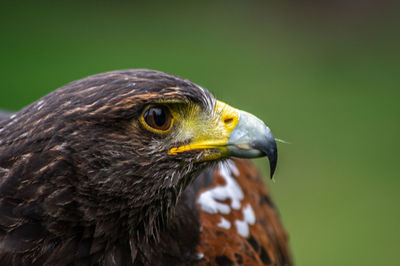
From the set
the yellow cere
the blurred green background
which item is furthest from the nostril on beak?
the blurred green background

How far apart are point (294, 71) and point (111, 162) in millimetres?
10599

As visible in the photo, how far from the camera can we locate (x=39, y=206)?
103 inches

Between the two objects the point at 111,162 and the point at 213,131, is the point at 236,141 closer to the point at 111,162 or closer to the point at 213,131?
the point at 213,131

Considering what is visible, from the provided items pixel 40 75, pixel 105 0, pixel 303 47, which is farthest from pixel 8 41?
pixel 303 47

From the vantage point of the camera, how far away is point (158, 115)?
2.76 meters

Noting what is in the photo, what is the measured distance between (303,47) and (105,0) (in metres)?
5.37

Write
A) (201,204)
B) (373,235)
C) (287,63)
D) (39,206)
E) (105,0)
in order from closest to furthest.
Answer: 1. (39,206)
2. (201,204)
3. (373,235)
4. (287,63)
5. (105,0)

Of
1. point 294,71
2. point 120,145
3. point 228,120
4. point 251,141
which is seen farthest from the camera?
point 294,71

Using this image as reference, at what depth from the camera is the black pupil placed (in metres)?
2.74

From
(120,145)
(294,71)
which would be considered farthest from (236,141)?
(294,71)

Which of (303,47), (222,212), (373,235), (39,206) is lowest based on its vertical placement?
(373,235)

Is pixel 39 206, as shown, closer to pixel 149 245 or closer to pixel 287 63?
pixel 149 245

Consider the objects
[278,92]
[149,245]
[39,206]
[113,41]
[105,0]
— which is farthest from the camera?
[105,0]

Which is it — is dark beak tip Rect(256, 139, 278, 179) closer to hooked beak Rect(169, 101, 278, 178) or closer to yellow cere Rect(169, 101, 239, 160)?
hooked beak Rect(169, 101, 278, 178)
